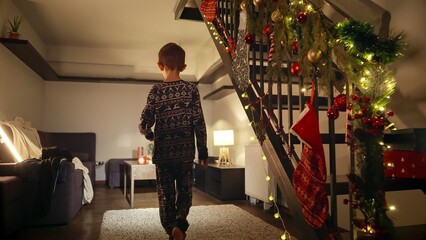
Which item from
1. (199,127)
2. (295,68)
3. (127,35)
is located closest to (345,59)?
(295,68)

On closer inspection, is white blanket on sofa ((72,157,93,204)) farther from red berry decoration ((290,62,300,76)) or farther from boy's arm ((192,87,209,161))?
red berry decoration ((290,62,300,76))

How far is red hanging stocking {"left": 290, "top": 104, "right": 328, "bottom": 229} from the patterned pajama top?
0.70 m

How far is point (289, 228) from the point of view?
2.77 metres

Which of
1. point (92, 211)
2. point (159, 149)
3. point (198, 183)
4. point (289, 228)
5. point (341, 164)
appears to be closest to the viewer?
point (159, 149)

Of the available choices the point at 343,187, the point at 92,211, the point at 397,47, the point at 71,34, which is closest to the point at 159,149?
the point at 343,187

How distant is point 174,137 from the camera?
5.89ft

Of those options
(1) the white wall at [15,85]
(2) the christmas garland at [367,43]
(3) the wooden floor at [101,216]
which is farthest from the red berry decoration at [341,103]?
(1) the white wall at [15,85]

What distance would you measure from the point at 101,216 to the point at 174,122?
2.07 metres

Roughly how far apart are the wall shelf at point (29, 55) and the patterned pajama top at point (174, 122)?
2.81 meters

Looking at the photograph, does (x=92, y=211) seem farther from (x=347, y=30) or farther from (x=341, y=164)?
(x=347, y=30)

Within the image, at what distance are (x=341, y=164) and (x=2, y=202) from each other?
2.61m

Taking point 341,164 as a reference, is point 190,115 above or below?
above

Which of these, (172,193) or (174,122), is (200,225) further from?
(174,122)

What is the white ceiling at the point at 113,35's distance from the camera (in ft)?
14.8
